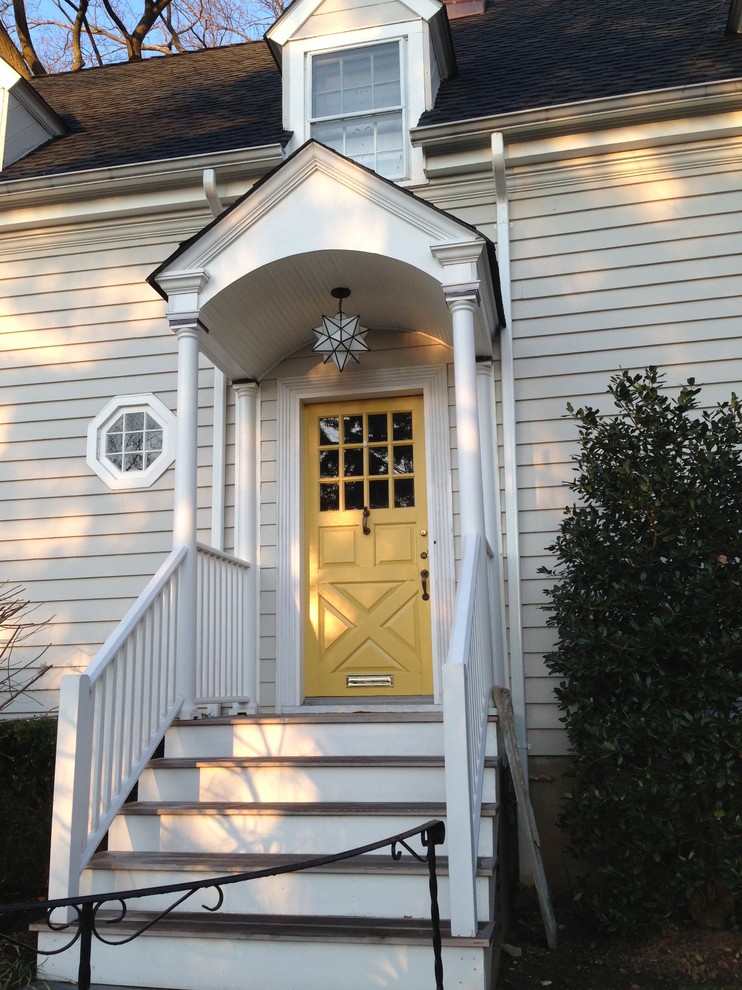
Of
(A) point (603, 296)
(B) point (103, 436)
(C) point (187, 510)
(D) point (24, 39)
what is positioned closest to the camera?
(C) point (187, 510)

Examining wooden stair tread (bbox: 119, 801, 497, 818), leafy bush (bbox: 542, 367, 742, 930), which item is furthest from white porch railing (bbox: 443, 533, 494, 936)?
leafy bush (bbox: 542, 367, 742, 930)

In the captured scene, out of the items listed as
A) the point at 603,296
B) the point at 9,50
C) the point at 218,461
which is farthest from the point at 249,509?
the point at 9,50

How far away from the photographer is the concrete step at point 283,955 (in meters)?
3.00

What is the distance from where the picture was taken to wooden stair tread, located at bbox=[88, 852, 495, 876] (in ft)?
10.9

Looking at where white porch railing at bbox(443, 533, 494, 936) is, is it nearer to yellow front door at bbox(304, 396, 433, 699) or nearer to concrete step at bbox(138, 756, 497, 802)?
concrete step at bbox(138, 756, 497, 802)

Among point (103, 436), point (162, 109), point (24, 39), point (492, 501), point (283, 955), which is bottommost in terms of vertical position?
point (283, 955)

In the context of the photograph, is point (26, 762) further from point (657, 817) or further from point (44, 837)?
point (657, 817)

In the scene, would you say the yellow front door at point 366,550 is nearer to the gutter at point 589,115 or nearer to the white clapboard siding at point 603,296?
the white clapboard siding at point 603,296

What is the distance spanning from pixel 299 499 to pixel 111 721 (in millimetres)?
2267

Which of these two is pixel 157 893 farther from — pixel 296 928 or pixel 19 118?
pixel 19 118

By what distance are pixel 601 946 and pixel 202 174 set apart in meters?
5.28

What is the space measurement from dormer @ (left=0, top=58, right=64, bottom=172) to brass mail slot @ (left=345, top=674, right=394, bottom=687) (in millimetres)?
5023

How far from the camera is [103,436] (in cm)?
605

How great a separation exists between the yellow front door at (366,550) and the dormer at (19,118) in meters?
3.61
